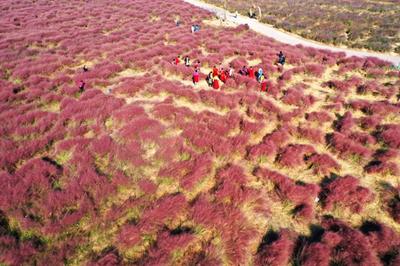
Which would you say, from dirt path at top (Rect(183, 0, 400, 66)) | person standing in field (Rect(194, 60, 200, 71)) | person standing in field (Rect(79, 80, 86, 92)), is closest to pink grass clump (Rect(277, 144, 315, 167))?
person standing in field (Rect(194, 60, 200, 71))

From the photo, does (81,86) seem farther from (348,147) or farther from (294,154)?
(348,147)

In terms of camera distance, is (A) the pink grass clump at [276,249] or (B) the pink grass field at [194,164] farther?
(B) the pink grass field at [194,164]

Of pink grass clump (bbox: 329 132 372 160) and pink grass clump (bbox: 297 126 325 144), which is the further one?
pink grass clump (bbox: 297 126 325 144)

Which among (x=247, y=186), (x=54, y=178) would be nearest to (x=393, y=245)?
(x=247, y=186)

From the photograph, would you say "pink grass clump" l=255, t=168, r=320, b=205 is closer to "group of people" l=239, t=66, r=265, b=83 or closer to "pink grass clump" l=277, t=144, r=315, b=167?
"pink grass clump" l=277, t=144, r=315, b=167

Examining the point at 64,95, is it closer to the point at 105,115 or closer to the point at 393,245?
the point at 105,115

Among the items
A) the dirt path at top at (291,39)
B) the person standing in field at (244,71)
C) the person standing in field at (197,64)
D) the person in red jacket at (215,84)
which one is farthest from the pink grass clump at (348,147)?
the dirt path at top at (291,39)

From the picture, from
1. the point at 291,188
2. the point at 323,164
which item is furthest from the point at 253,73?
the point at 291,188

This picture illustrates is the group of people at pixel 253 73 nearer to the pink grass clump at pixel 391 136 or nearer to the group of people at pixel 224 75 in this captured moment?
the group of people at pixel 224 75

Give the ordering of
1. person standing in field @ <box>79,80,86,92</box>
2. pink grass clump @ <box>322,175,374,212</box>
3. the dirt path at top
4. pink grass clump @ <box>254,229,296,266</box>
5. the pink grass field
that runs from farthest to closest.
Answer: the dirt path at top → person standing in field @ <box>79,80,86,92</box> → pink grass clump @ <box>322,175,374,212</box> → the pink grass field → pink grass clump @ <box>254,229,296,266</box>
